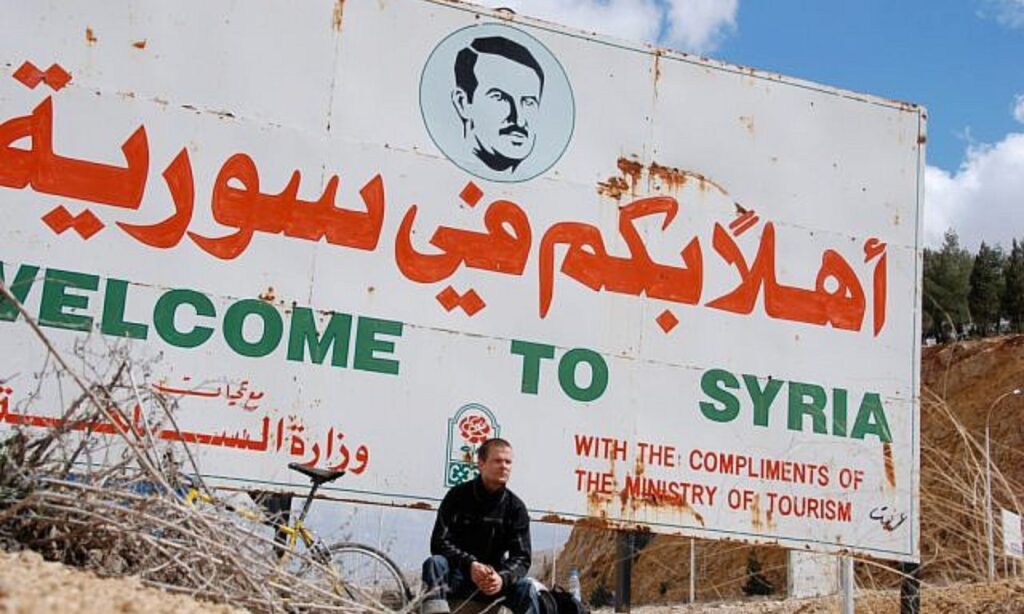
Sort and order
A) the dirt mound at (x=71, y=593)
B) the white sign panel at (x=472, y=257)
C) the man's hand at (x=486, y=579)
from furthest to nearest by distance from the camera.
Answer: the white sign panel at (x=472, y=257)
the man's hand at (x=486, y=579)
the dirt mound at (x=71, y=593)

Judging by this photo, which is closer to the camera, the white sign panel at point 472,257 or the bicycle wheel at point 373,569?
the bicycle wheel at point 373,569

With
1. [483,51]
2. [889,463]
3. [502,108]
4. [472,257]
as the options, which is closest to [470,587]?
[472,257]

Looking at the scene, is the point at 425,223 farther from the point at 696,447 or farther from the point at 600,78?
the point at 696,447

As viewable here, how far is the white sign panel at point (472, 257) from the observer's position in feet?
22.8

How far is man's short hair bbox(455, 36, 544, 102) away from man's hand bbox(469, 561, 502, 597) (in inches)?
134

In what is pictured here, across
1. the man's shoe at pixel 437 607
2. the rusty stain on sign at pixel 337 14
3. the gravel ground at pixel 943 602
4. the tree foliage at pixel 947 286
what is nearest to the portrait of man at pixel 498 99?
the rusty stain on sign at pixel 337 14

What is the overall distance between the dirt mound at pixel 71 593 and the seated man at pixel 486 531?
205 centimetres

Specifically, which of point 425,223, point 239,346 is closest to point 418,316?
point 425,223

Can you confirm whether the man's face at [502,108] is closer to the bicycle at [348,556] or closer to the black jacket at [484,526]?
the bicycle at [348,556]

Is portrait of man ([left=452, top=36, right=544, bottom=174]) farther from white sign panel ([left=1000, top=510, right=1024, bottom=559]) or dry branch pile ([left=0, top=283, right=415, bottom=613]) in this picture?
dry branch pile ([left=0, top=283, right=415, bottom=613])

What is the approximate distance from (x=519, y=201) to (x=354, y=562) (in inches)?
98.4

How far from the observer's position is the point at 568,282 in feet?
25.6

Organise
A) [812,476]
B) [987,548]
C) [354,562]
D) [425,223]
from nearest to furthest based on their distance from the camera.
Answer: [987,548], [354,562], [425,223], [812,476]

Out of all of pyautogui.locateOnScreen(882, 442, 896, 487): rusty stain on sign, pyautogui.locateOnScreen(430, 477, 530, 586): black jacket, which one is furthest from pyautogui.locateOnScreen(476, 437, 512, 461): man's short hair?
pyautogui.locateOnScreen(882, 442, 896, 487): rusty stain on sign
